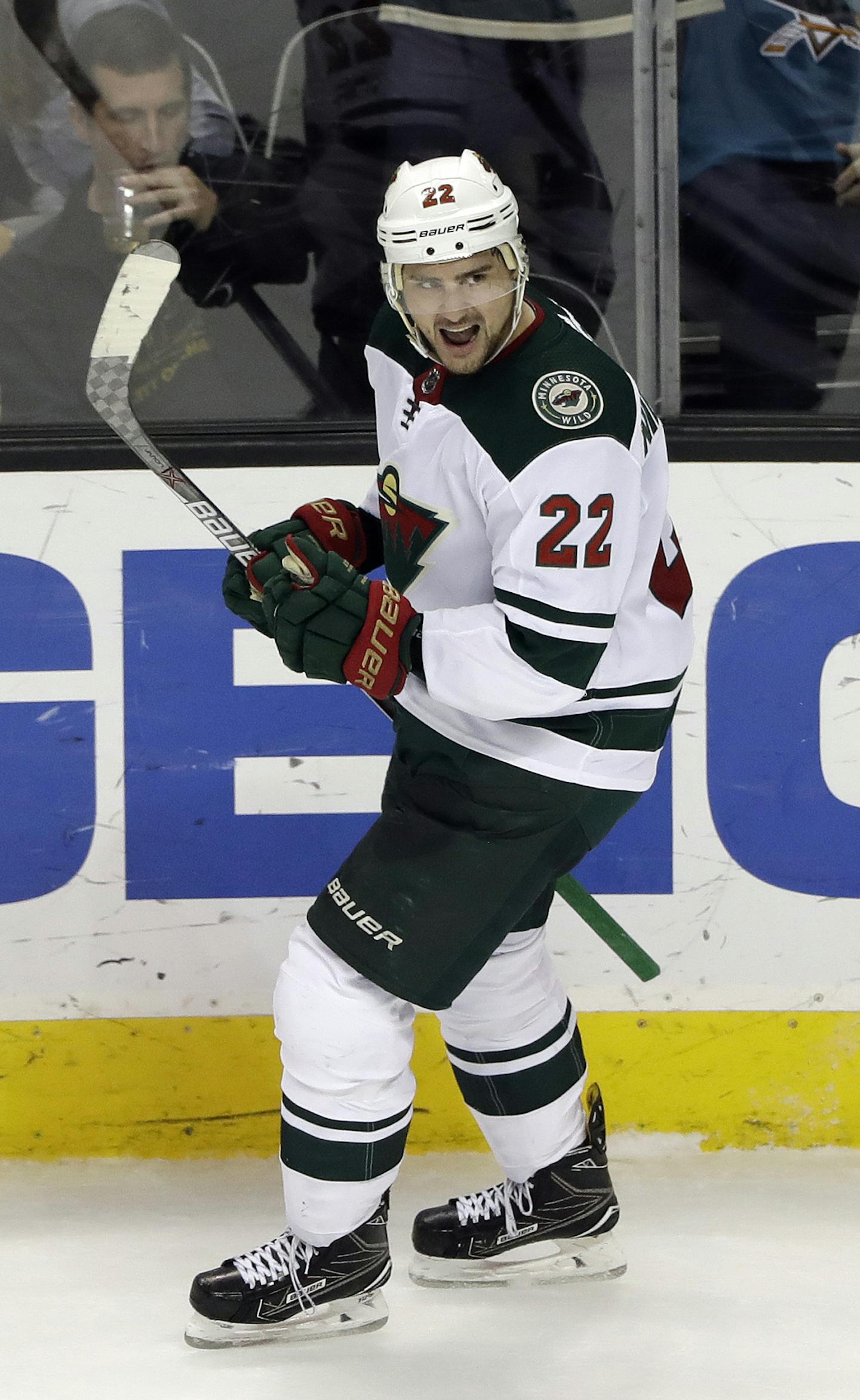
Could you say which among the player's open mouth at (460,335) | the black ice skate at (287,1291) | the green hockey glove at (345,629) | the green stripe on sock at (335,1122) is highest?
the player's open mouth at (460,335)

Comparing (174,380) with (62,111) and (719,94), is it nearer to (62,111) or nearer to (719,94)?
(62,111)

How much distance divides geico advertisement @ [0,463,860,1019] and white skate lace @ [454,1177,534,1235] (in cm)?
37

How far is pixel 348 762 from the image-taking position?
218 centimetres

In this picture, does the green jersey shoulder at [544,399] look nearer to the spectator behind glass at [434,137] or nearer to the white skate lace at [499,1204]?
the spectator behind glass at [434,137]

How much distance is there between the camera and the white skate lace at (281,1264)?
169cm

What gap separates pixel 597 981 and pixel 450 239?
114 centimetres

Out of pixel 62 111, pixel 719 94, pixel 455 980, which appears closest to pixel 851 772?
pixel 455 980

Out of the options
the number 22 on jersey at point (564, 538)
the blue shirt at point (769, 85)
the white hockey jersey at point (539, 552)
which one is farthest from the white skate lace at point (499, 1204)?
the blue shirt at point (769, 85)

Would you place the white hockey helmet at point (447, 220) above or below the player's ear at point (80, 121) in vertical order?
above

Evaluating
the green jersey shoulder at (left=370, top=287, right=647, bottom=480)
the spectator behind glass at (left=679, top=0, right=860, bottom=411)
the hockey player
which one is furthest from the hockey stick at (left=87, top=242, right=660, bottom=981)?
the spectator behind glass at (left=679, top=0, right=860, bottom=411)

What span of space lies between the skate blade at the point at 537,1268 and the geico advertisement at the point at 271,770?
0.41 metres

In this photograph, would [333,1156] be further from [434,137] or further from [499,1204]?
[434,137]

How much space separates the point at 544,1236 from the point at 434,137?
1.49 meters

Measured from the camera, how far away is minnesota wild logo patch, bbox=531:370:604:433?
1.47 metres
